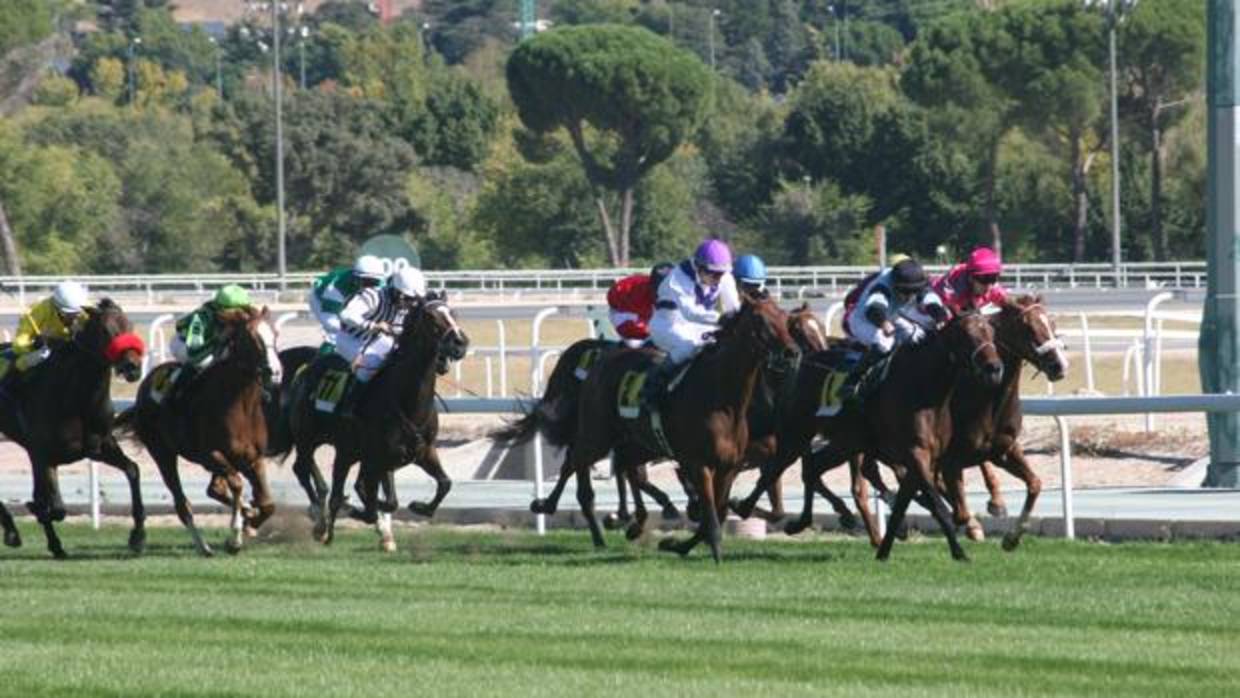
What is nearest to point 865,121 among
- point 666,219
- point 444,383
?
point 666,219

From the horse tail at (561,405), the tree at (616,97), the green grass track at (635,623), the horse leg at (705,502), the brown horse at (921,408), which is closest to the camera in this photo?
the green grass track at (635,623)

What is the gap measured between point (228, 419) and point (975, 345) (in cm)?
505

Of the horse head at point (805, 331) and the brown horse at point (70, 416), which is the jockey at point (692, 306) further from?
the brown horse at point (70, 416)

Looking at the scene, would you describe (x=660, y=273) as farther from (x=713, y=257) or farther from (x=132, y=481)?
(x=132, y=481)

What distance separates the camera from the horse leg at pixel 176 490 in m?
18.7

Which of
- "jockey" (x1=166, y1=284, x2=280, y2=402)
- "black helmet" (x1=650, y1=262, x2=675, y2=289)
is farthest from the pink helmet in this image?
"jockey" (x1=166, y1=284, x2=280, y2=402)

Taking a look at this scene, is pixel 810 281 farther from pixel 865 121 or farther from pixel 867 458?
pixel 867 458

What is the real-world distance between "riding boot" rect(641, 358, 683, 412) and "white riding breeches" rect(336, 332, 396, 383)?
2.09 meters

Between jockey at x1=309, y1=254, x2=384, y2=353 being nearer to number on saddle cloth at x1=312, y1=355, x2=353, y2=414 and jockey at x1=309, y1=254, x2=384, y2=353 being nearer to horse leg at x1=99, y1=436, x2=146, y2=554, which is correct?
number on saddle cloth at x1=312, y1=355, x2=353, y2=414

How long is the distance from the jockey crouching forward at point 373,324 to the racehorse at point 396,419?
10 centimetres

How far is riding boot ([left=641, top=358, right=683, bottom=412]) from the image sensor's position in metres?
17.3

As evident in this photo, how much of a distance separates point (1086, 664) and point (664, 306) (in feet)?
19.6

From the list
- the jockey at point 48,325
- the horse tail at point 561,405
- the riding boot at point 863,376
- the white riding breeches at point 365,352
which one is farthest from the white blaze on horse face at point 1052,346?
the jockey at point 48,325

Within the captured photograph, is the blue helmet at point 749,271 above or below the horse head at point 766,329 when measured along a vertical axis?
above
